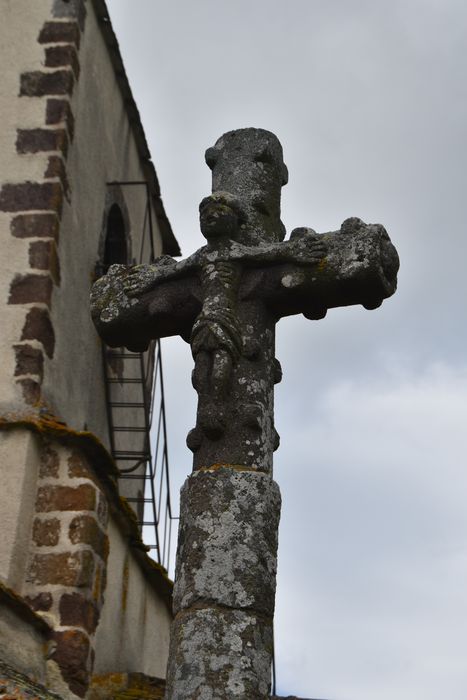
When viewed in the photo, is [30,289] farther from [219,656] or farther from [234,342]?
[219,656]

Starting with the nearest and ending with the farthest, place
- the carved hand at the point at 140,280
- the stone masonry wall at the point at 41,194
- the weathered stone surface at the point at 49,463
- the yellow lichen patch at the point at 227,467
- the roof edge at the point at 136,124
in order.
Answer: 1. the yellow lichen patch at the point at 227,467
2. the carved hand at the point at 140,280
3. the weathered stone surface at the point at 49,463
4. the stone masonry wall at the point at 41,194
5. the roof edge at the point at 136,124

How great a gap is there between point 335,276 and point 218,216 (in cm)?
57

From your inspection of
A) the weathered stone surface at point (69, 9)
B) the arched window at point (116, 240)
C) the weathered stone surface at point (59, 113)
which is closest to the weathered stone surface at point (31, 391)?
the weathered stone surface at point (59, 113)

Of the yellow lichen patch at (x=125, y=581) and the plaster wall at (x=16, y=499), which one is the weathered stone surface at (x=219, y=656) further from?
the yellow lichen patch at (x=125, y=581)

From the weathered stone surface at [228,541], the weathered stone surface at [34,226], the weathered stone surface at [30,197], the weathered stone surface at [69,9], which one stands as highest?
the weathered stone surface at [69,9]

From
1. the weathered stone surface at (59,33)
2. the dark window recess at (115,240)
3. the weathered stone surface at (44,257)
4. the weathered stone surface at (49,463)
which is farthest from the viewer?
the dark window recess at (115,240)

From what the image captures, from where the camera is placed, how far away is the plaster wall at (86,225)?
891cm

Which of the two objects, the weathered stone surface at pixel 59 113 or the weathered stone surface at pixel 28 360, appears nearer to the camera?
the weathered stone surface at pixel 28 360

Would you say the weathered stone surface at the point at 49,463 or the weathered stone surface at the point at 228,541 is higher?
the weathered stone surface at the point at 49,463

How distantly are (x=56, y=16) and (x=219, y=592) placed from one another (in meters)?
6.73

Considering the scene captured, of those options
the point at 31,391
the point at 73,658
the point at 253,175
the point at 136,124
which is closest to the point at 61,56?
the point at 136,124

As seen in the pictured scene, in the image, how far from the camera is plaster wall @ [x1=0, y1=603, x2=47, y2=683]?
682 centimetres

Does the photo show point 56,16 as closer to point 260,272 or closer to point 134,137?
point 134,137

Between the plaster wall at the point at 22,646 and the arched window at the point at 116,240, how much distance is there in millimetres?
4679
